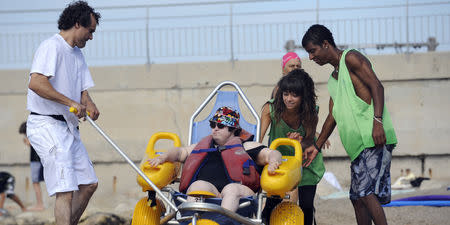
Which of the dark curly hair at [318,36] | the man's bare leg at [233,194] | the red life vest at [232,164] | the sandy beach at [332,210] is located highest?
the dark curly hair at [318,36]

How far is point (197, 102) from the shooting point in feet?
40.7

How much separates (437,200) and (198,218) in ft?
16.2

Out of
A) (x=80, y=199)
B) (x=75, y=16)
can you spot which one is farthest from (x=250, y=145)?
(x=75, y=16)

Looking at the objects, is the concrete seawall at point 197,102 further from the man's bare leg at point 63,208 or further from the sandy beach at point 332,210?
the man's bare leg at point 63,208

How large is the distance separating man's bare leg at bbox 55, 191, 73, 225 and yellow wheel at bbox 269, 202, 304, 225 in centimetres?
149

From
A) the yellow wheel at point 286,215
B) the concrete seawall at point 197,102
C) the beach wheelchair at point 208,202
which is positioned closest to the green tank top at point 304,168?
the beach wheelchair at point 208,202

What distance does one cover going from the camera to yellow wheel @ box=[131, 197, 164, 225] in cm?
470

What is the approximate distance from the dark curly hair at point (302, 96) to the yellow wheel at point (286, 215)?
77 cm

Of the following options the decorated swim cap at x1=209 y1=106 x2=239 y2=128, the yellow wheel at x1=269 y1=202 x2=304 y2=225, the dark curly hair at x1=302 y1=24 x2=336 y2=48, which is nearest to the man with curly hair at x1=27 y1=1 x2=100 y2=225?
the decorated swim cap at x1=209 y1=106 x2=239 y2=128

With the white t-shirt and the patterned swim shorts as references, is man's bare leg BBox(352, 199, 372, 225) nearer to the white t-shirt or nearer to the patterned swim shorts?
the patterned swim shorts

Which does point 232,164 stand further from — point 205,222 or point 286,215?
point 205,222

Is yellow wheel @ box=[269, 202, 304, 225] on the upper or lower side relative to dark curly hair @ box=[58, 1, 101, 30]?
lower

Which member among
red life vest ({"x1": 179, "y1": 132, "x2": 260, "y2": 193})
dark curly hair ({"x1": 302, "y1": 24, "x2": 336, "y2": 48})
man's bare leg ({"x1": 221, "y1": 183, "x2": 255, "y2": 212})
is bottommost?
man's bare leg ({"x1": 221, "y1": 183, "x2": 255, "y2": 212})

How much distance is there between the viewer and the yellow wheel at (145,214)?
470 cm
